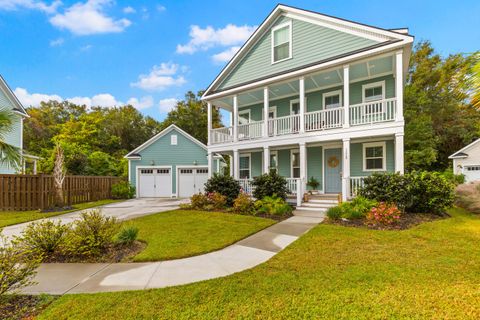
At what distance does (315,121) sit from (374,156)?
332 centimetres

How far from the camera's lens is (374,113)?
353 inches

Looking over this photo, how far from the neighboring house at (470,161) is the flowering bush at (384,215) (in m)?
15.9

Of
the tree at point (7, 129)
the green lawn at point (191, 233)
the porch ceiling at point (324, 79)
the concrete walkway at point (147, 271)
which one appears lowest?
the green lawn at point (191, 233)

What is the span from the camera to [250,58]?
13.1 m

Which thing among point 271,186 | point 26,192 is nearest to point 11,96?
point 26,192

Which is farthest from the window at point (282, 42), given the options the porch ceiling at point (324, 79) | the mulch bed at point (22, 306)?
the mulch bed at point (22, 306)

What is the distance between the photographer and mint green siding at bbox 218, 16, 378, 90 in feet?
34.2

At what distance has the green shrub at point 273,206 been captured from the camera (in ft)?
28.0

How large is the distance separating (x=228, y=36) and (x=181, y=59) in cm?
523

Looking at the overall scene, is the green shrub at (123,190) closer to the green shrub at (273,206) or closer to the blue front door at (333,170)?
the green shrub at (273,206)

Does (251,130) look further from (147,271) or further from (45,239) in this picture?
(45,239)

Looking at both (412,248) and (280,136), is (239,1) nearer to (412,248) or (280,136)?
(280,136)

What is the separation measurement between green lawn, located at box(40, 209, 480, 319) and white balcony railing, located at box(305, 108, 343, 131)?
6267 mm

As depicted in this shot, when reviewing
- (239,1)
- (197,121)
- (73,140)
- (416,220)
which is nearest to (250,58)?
(239,1)
